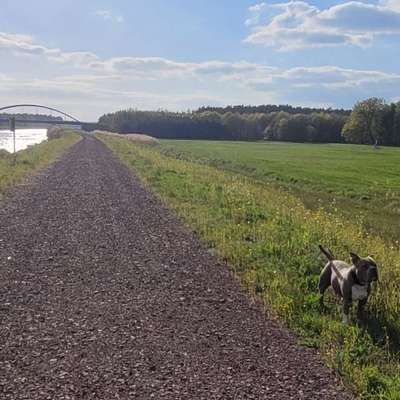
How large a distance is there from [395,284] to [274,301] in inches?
81.8

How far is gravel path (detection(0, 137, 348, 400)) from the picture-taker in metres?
4.81

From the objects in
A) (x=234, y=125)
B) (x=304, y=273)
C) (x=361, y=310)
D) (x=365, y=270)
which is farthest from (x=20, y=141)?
(x=365, y=270)

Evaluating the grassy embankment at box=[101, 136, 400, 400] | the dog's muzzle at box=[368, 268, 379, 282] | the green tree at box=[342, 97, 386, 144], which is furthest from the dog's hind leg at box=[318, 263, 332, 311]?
the green tree at box=[342, 97, 386, 144]

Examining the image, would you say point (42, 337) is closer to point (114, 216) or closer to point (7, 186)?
point (114, 216)

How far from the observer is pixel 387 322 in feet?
21.2

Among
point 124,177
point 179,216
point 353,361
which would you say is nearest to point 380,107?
point 124,177

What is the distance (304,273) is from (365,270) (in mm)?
2397

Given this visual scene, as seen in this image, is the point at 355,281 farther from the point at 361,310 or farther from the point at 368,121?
the point at 368,121

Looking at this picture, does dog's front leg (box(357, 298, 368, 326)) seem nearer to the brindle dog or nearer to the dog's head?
the brindle dog

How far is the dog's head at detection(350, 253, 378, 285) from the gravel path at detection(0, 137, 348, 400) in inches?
43.1

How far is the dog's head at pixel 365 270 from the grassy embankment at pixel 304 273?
57 centimetres

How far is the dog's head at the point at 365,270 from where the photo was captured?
6062mm

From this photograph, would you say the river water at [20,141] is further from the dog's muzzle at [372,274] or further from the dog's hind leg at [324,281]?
the dog's muzzle at [372,274]

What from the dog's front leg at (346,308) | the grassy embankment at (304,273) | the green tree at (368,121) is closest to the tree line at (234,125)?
the green tree at (368,121)
